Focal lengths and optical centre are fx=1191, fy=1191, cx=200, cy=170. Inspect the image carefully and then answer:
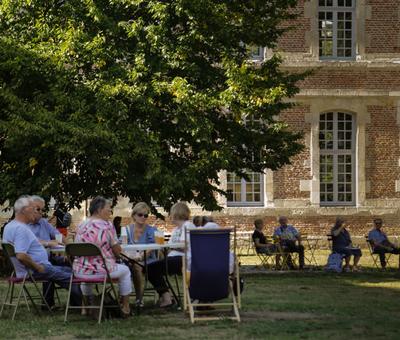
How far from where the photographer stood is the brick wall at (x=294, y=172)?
2941 cm

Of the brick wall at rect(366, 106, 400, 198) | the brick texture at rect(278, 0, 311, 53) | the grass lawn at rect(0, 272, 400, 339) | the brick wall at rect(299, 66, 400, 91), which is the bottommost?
the grass lawn at rect(0, 272, 400, 339)

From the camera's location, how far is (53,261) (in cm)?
1413

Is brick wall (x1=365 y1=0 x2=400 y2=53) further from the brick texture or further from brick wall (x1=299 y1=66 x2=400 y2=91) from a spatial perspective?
the brick texture

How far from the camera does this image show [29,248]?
12016 millimetres

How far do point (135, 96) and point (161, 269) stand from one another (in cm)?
641

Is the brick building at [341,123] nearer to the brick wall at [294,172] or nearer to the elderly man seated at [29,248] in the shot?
the brick wall at [294,172]

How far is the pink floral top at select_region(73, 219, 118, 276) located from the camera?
11.5 m

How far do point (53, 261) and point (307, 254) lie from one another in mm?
13584

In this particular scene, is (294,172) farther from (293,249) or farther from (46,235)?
(46,235)

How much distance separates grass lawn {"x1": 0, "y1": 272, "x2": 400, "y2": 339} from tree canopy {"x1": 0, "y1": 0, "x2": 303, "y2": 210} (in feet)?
12.1

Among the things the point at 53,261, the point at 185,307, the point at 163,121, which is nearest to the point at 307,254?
the point at 163,121

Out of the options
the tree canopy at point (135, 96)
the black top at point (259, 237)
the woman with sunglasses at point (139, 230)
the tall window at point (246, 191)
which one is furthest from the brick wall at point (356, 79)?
the woman with sunglasses at point (139, 230)

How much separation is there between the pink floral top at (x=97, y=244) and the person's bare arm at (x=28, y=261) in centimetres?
43

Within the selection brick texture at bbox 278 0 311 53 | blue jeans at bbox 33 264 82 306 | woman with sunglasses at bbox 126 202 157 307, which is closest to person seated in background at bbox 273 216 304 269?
brick texture at bbox 278 0 311 53
